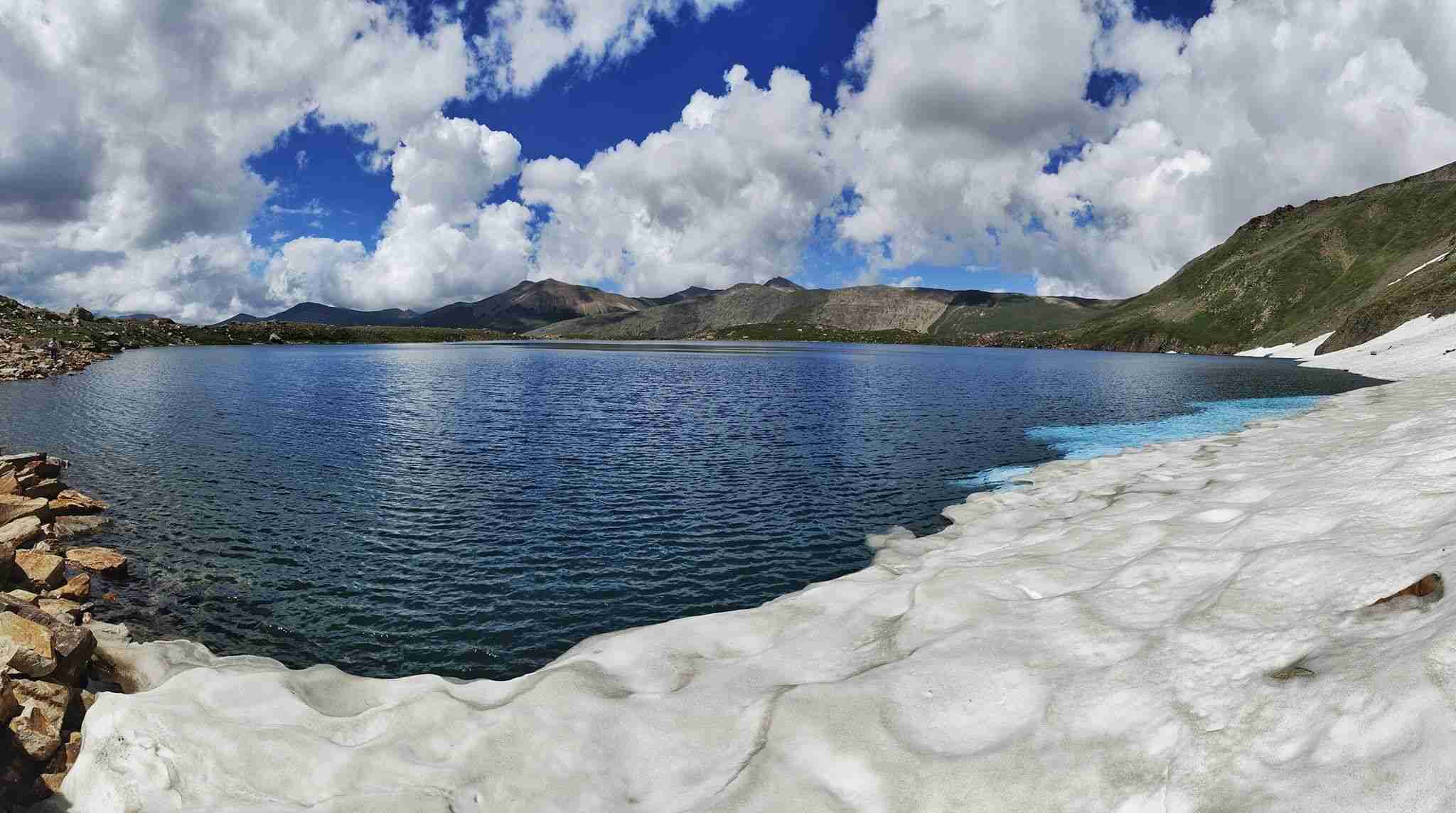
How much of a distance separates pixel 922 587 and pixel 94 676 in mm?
20942

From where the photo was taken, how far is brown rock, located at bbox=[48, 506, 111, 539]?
31562mm

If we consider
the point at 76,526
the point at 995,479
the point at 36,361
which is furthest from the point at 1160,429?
the point at 36,361

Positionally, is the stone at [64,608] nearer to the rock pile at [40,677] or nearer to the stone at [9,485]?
the rock pile at [40,677]

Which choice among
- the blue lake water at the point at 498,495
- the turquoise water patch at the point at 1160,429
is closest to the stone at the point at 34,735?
the blue lake water at the point at 498,495

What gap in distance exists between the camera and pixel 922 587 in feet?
60.7

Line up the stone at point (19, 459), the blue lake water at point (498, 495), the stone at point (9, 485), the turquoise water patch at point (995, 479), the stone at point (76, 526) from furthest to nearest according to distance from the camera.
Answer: the turquoise water patch at point (995, 479), the stone at point (19, 459), the stone at point (9, 485), the stone at point (76, 526), the blue lake water at point (498, 495)

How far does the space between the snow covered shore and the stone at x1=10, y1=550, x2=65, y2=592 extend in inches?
422

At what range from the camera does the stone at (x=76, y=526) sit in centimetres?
3155

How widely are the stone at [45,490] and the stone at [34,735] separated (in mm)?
32063

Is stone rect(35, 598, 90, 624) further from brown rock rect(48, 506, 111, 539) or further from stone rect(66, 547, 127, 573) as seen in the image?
brown rock rect(48, 506, 111, 539)

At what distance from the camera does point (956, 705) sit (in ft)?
40.3

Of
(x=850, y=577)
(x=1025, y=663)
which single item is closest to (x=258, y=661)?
(x=850, y=577)

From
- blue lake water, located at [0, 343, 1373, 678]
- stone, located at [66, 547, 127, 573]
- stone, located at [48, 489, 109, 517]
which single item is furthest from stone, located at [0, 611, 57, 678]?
stone, located at [48, 489, 109, 517]

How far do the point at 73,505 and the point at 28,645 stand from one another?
3051cm
